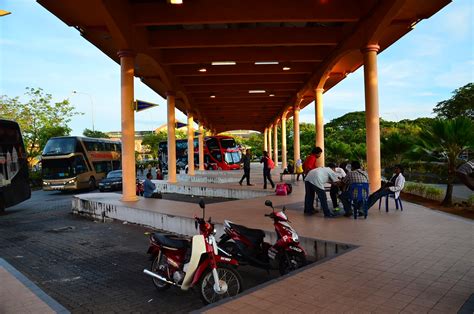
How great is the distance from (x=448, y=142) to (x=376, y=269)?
7721mm

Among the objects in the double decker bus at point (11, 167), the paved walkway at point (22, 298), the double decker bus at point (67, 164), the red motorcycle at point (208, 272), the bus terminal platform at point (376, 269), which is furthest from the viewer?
the double decker bus at point (67, 164)

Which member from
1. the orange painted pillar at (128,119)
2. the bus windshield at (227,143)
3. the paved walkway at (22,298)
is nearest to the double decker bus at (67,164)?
the orange painted pillar at (128,119)

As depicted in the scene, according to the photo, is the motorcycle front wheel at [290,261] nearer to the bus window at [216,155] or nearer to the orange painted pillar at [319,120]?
the orange painted pillar at [319,120]

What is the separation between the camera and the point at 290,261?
4.89m

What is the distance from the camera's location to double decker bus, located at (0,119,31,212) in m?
12.7

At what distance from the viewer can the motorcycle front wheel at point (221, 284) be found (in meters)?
4.11

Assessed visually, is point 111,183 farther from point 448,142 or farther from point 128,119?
point 448,142

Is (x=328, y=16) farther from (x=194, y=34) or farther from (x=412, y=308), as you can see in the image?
(x=412, y=308)

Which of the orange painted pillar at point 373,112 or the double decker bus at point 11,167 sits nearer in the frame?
the orange painted pillar at point 373,112

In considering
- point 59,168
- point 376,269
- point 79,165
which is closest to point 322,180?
point 376,269

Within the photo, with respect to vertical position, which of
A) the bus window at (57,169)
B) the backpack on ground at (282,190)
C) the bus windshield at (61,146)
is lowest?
the backpack on ground at (282,190)

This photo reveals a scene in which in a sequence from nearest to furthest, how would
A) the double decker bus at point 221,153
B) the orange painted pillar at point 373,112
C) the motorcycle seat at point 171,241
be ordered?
the motorcycle seat at point 171,241, the orange painted pillar at point 373,112, the double decker bus at point 221,153

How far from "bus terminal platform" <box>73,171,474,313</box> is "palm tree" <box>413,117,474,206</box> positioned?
311 cm

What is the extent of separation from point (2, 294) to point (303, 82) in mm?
15945
